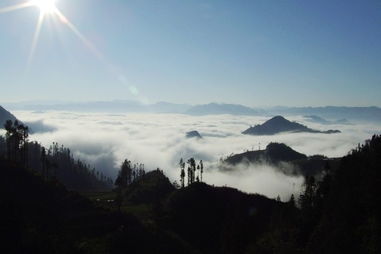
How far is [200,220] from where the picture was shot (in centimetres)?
15062

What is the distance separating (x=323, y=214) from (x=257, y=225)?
42.7m

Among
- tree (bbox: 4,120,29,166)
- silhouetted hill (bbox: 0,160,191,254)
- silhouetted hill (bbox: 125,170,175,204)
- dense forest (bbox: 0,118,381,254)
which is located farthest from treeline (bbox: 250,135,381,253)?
tree (bbox: 4,120,29,166)

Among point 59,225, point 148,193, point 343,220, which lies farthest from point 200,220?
point 343,220

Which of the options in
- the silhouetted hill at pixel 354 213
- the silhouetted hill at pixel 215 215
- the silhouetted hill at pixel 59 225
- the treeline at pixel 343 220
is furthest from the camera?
the silhouetted hill at pixel 215 215

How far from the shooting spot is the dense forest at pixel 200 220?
8612 centimetres

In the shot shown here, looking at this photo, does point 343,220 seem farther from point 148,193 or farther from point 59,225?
point 148,193

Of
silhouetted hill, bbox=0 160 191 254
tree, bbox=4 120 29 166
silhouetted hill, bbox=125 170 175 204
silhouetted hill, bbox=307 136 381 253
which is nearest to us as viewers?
silhouetted hill, bbox=307 136 381 253

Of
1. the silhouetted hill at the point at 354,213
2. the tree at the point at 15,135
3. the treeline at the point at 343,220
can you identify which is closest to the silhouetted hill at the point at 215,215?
the treeline at the point at 343,220

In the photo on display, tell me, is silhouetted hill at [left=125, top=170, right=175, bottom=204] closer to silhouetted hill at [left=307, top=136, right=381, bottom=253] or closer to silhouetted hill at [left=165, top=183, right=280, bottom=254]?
silhouetted hill at [left=165, top=183, right=280, bottom=254]

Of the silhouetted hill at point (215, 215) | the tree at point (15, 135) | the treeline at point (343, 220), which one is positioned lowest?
the silhouetted hill at point (215, 215)

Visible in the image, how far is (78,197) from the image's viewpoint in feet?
450

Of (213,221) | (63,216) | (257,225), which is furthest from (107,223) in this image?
(257,225)

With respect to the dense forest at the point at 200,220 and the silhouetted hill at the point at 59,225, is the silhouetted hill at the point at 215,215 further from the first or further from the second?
the silhouetted hill at the point at 59,225

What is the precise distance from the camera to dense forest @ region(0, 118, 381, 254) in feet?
283
